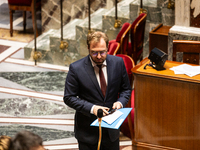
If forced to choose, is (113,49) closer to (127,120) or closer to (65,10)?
(127,120)

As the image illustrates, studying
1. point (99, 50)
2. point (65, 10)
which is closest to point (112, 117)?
point (99, 50)

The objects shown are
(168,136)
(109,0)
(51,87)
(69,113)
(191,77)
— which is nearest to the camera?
(191,77)

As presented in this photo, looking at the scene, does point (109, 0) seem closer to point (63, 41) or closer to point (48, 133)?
point (63, 41)

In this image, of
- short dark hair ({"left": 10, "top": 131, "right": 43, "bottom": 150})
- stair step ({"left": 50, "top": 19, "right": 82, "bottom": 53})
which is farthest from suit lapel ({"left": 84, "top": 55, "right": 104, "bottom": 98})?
stair step ({"left": 50, "top": 19, "right": 82, "bottom": 53})

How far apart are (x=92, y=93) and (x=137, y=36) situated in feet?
7.32

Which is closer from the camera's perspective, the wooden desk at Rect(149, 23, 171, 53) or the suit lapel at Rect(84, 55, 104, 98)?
the suit lapel at Rect(84, 55, 104, 98)

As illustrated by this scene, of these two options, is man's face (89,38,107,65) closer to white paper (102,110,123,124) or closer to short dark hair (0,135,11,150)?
white paper (102,110,123,124)

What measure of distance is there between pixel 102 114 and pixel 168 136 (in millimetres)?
1081

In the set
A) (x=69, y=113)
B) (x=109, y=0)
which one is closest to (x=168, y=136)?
(x=69, y=113)

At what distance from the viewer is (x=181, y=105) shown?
289cm

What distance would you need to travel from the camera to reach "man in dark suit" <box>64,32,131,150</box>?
2328mm

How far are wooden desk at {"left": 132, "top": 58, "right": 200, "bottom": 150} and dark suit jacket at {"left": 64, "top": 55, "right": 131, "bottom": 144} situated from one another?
1.87 ft

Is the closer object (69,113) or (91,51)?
(91,51)

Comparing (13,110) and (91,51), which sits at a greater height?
(91,51)
